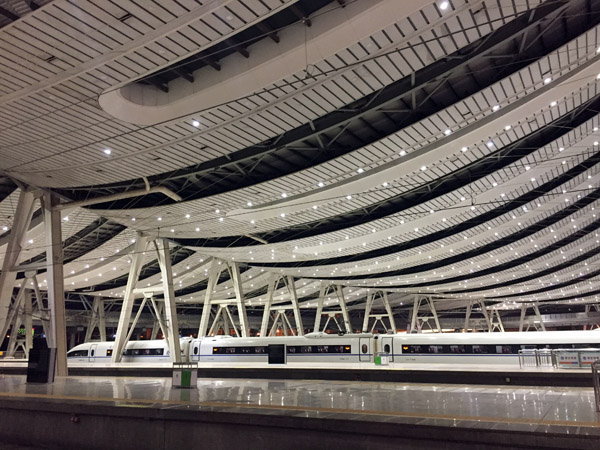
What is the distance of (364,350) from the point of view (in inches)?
1077

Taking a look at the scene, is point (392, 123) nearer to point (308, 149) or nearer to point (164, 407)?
point (308, 149)

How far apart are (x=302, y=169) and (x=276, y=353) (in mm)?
14114

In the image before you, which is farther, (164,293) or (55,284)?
(164,293)

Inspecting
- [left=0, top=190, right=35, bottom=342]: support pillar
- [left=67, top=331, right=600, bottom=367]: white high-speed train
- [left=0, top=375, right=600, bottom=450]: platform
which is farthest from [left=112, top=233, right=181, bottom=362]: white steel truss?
[left=0, top=375, right=600, bottom=450]: platform

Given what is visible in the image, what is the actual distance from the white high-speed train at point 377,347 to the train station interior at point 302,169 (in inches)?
4.8

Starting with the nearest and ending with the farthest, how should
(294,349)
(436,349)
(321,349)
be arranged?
(436,349)
(321,349)
(294,349)

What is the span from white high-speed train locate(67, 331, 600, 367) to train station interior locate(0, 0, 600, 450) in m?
0.12

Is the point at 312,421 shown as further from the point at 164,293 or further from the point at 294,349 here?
the point at 164,293

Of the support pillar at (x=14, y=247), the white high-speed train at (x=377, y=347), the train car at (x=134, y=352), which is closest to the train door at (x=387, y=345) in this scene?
the white high-speed train at (x=377, y=347)

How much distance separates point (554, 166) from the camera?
21156 millimetres

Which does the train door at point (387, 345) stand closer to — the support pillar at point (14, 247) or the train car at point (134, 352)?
the train car at point (134, 352)

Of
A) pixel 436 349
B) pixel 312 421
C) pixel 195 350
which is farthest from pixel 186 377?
pixel 195 350

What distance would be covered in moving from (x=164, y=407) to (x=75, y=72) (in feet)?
24.4

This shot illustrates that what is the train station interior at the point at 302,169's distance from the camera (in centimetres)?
889
